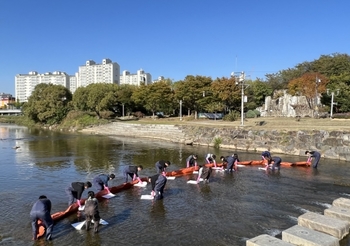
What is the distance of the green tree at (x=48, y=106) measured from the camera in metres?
72.0

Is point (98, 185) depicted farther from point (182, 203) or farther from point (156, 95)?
point (156, 95)

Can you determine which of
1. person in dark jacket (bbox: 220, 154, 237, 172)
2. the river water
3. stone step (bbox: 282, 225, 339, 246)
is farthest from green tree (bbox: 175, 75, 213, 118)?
stone step (bbox: 282, 225, 339, 246)

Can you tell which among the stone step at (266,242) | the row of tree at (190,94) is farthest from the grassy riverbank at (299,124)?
the stone step at (266,242)

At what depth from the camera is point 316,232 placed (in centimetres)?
913

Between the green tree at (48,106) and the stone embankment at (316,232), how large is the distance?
2791 inches

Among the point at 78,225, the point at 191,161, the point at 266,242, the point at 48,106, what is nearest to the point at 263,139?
the point at 191,161

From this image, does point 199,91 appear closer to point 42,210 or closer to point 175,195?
point 175,195

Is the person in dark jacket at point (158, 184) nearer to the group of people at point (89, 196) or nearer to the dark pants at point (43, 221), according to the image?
the group of people at point (89, 196)

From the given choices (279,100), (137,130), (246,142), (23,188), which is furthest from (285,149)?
(279,100)

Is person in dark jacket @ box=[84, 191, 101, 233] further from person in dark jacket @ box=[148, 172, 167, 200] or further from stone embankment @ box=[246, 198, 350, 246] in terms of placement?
stone embankment @ box=[246, 198, 350, 246]

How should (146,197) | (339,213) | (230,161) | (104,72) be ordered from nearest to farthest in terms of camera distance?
1. (339,213)
2. (146,197)
3. (230,161)
4. (104,72)

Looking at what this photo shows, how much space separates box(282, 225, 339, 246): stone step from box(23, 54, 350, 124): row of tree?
4865cm

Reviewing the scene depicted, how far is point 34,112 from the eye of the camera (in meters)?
73.4

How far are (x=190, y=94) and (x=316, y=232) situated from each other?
176ft
